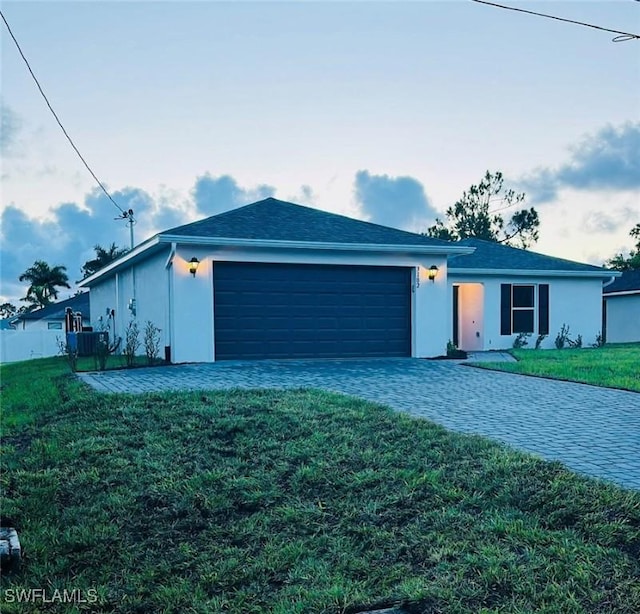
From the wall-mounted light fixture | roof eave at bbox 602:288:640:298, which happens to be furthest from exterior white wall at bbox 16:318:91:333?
roof eave at bbox 602:288:640:298

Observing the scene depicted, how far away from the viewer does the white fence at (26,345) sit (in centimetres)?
2784

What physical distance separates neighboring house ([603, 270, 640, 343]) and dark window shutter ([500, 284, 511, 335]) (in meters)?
8.81

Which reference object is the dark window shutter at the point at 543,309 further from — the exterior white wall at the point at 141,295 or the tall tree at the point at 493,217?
the tall tree at the point at 493,217

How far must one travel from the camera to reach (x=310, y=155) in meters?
16.1

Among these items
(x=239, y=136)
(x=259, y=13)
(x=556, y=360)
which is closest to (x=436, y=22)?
(x=259, y=13)

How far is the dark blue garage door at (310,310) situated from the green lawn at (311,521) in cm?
708

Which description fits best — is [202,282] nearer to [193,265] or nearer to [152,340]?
[193,265]

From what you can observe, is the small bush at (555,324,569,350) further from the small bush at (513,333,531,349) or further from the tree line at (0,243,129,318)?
the tree line at (0,243,129,318)

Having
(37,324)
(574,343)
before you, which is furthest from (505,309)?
(37,324)

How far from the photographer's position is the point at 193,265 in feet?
42.1

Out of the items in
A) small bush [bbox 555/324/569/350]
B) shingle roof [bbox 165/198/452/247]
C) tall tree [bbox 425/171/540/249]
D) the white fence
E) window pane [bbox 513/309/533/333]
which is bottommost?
the white fence

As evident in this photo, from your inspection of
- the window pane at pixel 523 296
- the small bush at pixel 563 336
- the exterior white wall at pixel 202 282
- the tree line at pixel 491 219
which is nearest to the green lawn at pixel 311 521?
the exterior white wall at pixel 202 282

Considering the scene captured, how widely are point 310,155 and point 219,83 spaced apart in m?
3.81

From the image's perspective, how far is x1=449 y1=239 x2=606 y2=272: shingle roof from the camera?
18188 mm
